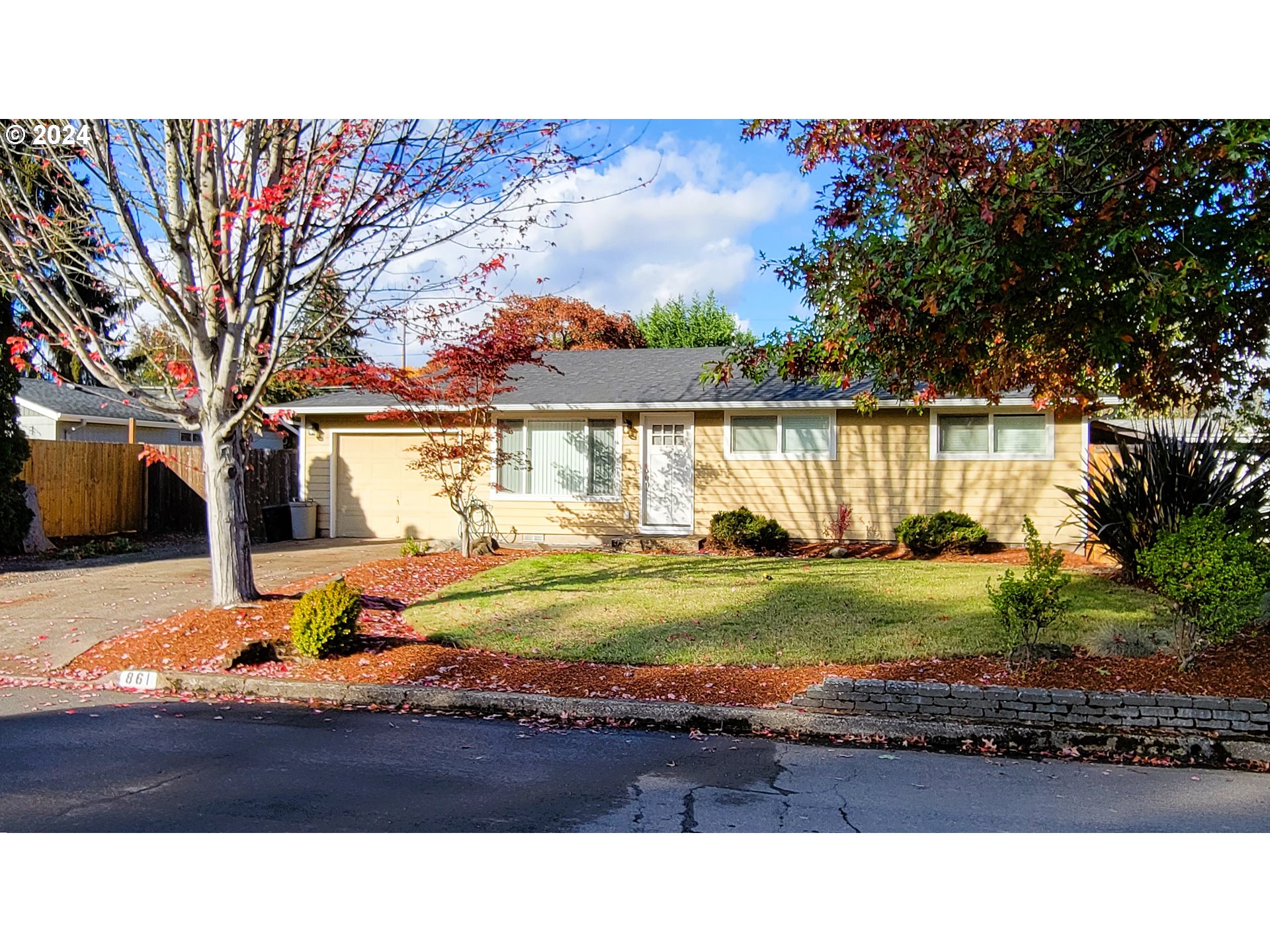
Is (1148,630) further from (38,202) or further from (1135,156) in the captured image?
(38,202)

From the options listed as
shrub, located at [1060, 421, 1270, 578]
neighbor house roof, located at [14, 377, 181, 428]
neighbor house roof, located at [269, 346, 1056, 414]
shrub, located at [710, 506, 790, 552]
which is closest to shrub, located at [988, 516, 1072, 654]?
shrub, located at [1060, 421, 1270, 578]

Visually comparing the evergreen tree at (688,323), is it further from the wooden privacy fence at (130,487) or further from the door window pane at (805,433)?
Result: the door window pane at (805,433)

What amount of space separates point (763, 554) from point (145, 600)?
922 cm

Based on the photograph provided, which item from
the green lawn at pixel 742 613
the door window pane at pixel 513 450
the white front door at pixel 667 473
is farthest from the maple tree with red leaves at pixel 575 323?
the green lawn at pixel 742 613

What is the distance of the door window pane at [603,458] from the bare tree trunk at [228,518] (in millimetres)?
8073

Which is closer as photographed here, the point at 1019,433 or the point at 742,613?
the point at 742,613

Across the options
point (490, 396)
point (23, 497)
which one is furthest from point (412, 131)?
point (23, 497)

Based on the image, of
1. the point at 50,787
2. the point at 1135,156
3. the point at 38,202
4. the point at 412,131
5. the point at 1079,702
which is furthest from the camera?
the point at 38,202

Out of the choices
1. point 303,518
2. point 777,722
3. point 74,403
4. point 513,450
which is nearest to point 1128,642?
point 777,722

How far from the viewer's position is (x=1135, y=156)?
6324 mm

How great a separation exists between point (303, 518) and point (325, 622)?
36.0 feet

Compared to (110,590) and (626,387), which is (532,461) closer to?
(626,387)

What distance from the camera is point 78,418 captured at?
2581 cm

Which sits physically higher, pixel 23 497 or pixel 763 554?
pixel 23 497
